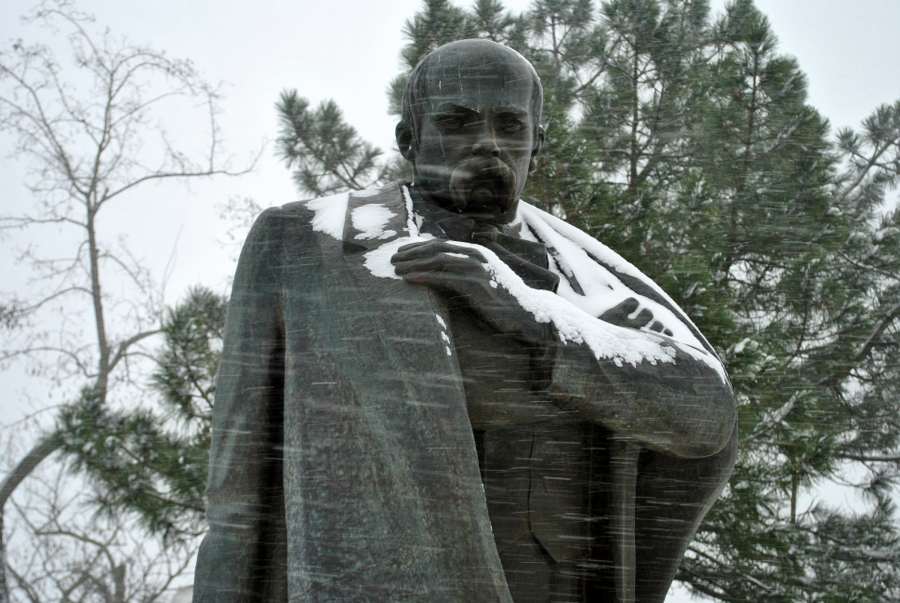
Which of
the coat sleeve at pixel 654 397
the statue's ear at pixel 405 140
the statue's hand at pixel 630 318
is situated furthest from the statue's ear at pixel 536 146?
the coat sleeve at pixel 654 397

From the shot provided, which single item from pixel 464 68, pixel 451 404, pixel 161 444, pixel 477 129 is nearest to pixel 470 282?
pixel 451 404

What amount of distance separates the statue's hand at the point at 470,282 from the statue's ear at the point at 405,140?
1.28ft

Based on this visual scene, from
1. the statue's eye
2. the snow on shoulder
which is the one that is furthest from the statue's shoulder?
the statue's eye

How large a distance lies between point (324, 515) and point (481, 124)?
778mm

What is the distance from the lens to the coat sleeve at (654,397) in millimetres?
1630

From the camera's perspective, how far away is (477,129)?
6.01 feet

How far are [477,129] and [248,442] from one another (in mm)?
715

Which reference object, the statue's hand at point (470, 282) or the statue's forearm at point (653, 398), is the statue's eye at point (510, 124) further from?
the statue's forearm at point (653, 398)

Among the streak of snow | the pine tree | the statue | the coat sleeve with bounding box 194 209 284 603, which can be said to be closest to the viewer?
the statue

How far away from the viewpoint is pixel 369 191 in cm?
198

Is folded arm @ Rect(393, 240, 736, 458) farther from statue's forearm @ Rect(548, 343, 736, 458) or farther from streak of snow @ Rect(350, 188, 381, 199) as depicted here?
streak of snow @ Rect(350, 188, 381, 199)

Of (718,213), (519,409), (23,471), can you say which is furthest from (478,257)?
(23,471)

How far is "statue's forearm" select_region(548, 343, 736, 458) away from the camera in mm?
1630

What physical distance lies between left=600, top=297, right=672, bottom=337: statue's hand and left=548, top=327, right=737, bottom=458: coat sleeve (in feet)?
0.28
